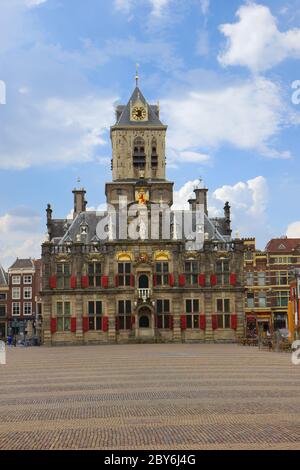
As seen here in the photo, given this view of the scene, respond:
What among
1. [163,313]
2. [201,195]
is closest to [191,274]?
[163,313]

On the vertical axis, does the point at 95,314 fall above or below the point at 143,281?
below

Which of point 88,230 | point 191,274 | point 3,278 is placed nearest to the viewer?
point 191,274

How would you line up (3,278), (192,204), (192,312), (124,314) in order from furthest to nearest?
(3,278)
(192,204)
(192,312)
(124,314)

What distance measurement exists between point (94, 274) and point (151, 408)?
4972cm

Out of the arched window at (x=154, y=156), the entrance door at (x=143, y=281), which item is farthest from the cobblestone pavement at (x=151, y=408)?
the arched window at (x=154, y=156)

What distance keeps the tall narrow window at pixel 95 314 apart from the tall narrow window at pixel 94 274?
1830 millimetres

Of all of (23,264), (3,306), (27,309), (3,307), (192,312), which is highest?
(23,264)

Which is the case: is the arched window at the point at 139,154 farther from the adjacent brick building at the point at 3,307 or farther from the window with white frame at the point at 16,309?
the adjacent brick building at the point at 3,307

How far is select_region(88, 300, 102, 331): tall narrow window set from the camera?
68.1m

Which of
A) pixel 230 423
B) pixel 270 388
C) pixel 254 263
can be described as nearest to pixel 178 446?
pixel 230 423

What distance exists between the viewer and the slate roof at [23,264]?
105088 millimetres

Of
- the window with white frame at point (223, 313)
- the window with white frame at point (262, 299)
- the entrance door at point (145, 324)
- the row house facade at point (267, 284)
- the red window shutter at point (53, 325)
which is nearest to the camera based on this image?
the entrance door at point (145, 324)

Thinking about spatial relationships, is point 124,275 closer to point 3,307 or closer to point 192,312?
point 192,312

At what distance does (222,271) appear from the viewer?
69.6 metres
